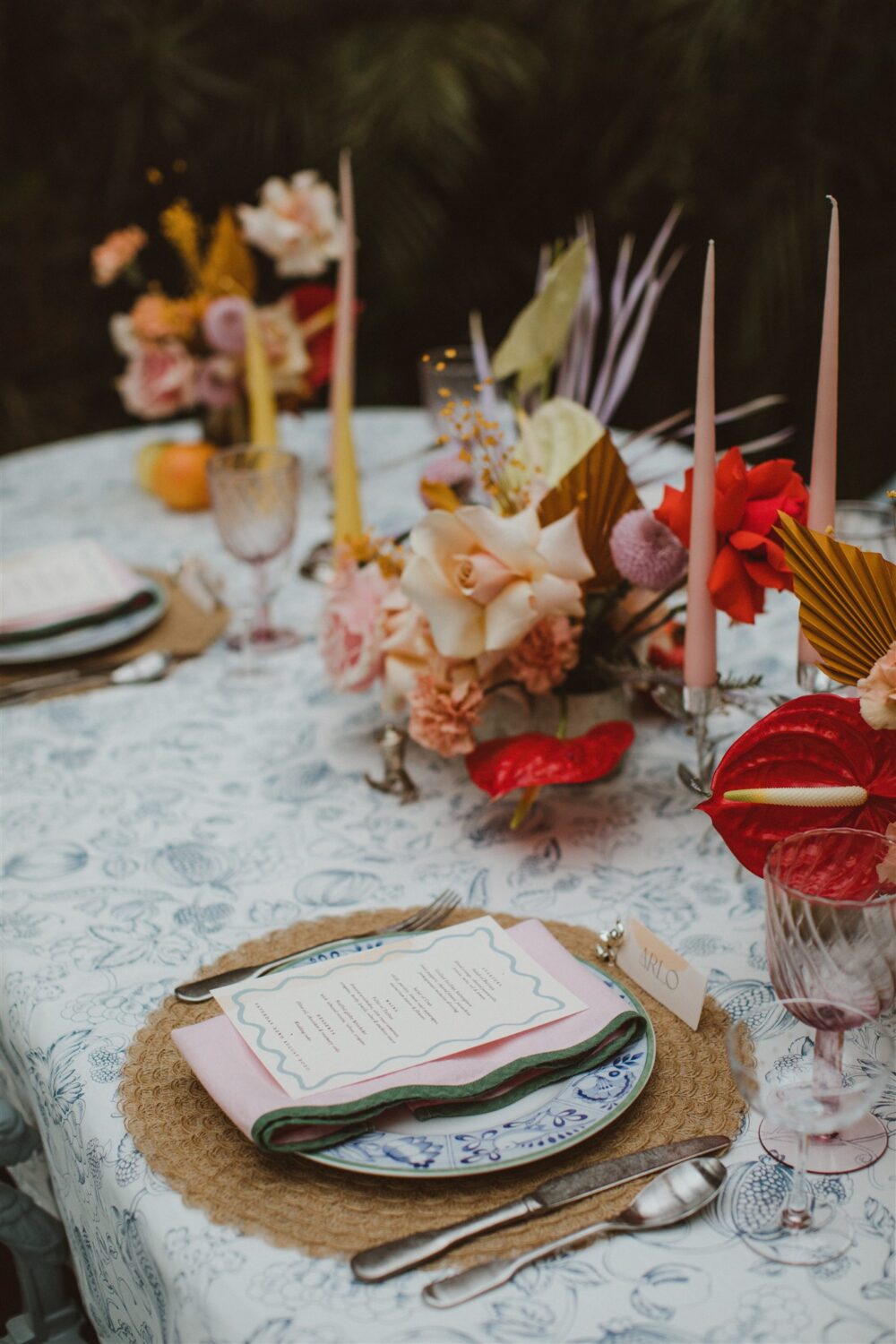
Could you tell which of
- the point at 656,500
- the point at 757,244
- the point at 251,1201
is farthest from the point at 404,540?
the point at 757,244

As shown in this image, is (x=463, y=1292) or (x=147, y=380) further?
(x=147, y=380)

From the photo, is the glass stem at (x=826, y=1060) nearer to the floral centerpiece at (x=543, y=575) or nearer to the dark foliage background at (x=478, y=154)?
the floral centerpiece at (x=543, y=575)

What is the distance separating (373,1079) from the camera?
2.29 feet

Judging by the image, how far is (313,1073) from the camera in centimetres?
70

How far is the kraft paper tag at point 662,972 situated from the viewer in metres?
0.76

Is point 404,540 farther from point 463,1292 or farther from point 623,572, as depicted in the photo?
point 463,1292

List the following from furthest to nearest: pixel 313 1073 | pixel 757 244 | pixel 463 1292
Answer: pixel 757 244 → pixel 313 1073 → pixel 463 1292

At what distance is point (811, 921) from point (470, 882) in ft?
1.13

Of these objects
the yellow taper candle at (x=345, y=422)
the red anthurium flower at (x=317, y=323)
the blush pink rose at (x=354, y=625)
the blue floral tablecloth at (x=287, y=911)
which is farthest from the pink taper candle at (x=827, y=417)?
the red anthurium flower at (x=317, y=323)

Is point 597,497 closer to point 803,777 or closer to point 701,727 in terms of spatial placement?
point 701,727

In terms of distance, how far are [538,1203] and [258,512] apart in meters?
0.84

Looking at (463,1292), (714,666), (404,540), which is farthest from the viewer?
(404,540)

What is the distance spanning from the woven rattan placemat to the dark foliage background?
2227 mm

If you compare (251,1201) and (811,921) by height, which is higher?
(811,921)
